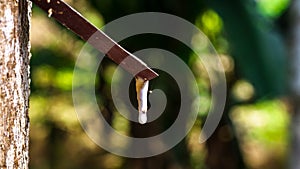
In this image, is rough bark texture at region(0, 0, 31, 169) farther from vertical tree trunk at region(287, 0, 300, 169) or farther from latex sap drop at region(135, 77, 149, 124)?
vertical tree trunk at region(287, 0, 300, 169)

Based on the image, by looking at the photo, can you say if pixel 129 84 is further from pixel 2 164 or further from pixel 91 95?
pixel 2 164

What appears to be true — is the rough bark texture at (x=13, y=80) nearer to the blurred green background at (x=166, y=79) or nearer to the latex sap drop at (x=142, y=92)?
the latex sap drop at (x=142, y=92)

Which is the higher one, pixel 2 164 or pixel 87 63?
pixel 87 63

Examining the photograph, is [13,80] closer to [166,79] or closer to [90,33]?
[90,33]

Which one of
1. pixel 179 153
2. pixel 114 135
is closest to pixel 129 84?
pixel 179 153

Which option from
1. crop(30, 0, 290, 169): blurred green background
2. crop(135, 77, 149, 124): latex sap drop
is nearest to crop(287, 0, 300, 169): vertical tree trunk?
crop(30, 0, 290, 169): blurred green background

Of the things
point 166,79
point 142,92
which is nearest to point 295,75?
point 166,79

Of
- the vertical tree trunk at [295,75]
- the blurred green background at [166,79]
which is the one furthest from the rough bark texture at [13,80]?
the blurred green background at [166,79]

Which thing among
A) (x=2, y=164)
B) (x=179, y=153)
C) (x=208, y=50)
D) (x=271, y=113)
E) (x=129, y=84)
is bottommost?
(x=2, y=164)
